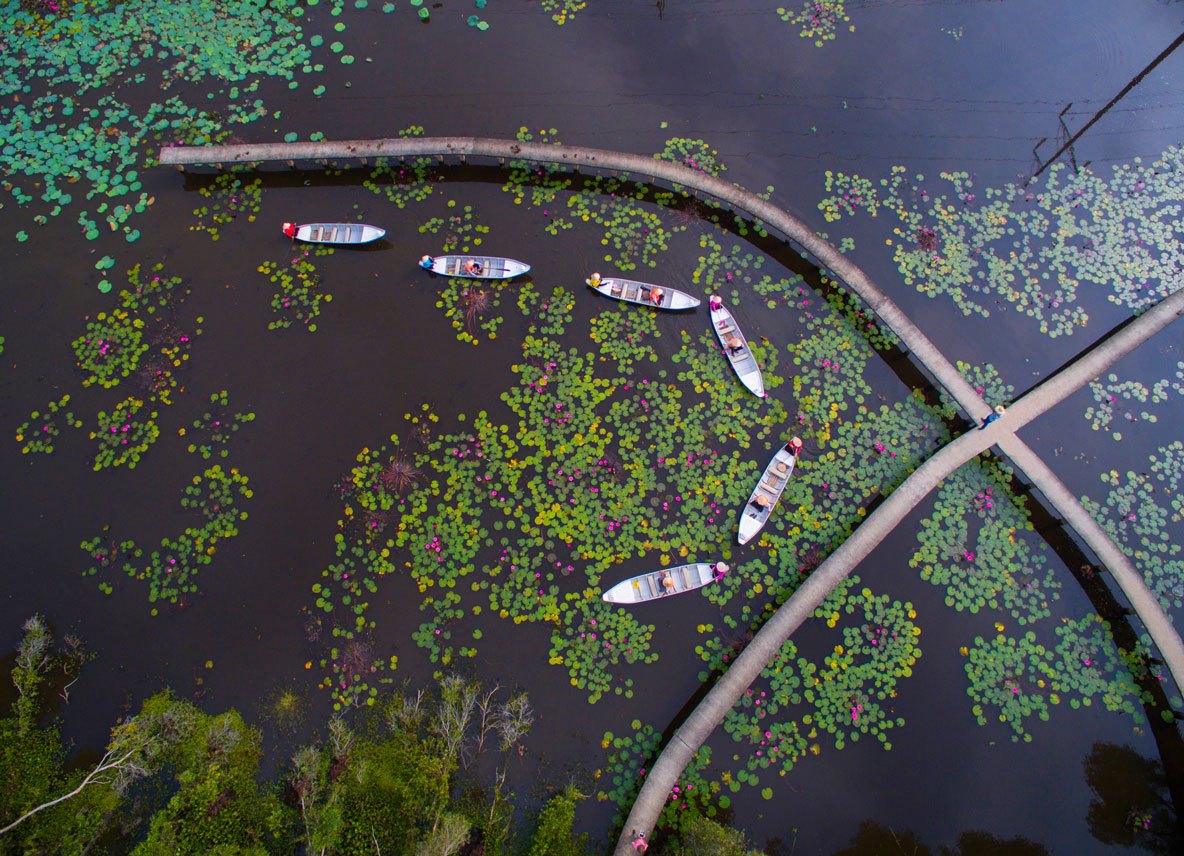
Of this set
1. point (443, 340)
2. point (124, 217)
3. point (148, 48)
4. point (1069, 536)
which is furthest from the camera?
point (148, 48)

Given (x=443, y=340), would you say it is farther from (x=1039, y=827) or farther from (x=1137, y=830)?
(x=1137, y=830)

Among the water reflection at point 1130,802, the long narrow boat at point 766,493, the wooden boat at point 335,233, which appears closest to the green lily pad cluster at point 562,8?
the wooden boat at point 335,233

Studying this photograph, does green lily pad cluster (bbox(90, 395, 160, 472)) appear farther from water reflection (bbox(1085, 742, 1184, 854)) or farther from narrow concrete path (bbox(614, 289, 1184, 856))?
water reflection (bbox(1085, 742, 1184, 854))

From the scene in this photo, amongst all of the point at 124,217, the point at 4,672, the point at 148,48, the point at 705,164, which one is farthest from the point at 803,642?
the point at 148,48

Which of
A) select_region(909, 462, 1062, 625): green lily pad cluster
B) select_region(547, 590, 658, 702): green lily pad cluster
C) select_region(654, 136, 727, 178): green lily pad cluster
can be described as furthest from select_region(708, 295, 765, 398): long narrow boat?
select_region(547, 590, 658, 702): green lily pad cluster

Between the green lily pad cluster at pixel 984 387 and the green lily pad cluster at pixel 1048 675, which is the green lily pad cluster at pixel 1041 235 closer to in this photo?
the green lily pad cluster at pixel 984 387

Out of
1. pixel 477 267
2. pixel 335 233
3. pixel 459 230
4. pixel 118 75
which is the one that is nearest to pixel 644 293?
pixel 477 267
